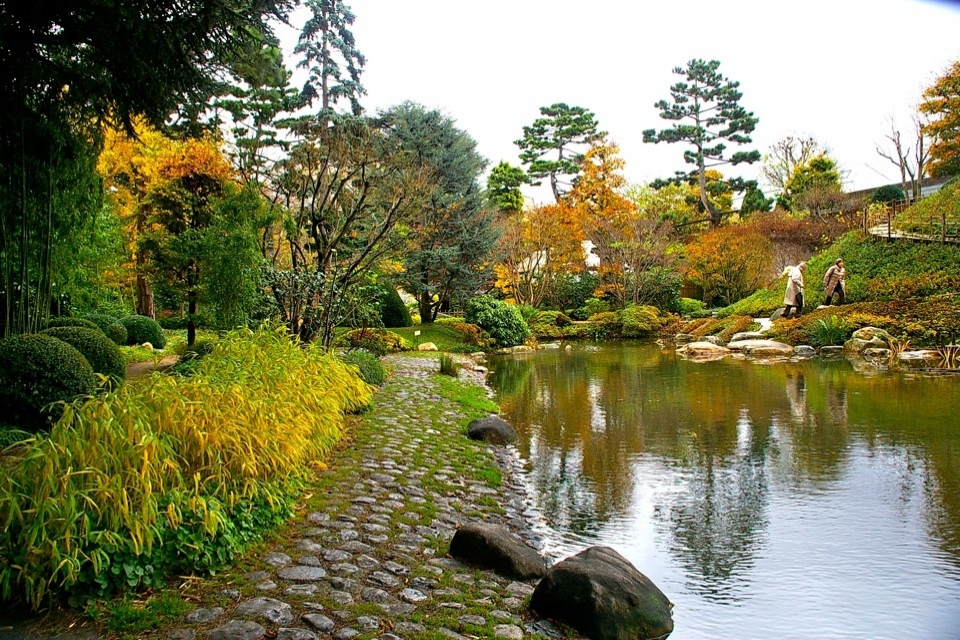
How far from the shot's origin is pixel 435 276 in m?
22.1

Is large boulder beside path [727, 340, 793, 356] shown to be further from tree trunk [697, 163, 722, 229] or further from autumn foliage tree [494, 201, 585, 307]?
tree trunk [697, 163, 722, 229]

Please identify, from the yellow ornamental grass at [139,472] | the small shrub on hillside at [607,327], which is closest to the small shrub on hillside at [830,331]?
the small shrub on hillside at [607,327]

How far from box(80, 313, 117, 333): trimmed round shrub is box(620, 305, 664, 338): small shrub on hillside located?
17.0m

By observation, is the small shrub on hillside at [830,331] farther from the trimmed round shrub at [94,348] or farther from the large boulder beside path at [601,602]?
the trimmed round shrub at [94,348]

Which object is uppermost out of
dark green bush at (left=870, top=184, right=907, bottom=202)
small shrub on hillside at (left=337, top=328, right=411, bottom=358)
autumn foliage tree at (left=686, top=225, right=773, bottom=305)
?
dark green bush at (left=870, top=184, right=907, bottom=202)

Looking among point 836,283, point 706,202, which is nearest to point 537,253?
point 836,283

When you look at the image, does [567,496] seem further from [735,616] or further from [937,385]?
[937,385]

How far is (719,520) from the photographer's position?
5008 millimetres

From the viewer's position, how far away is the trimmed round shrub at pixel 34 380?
6.25 m

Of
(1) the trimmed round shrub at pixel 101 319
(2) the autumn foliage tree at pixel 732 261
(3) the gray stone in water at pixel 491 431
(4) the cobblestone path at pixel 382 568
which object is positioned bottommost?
(4) the cobblestone path at pixel 382 568

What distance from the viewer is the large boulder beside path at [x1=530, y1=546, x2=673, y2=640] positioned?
130 inches

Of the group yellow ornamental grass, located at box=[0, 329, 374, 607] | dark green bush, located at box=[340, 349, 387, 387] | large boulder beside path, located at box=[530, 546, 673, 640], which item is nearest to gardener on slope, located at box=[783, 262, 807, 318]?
dark green bush, located at box=[340, 349, 387, 387]

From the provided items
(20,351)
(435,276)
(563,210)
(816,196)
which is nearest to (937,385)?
(20,351)

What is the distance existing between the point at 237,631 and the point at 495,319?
18104 millimetres
